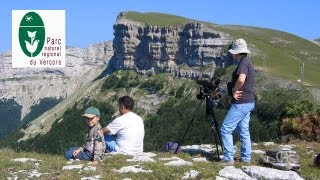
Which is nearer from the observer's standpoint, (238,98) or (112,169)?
(112,169)

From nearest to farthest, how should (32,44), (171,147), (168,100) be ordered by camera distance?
(32,44) < (171,147) < (168,100)

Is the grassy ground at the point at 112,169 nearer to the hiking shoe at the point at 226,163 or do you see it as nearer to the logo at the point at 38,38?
the hiking shoe at the point at 226,163

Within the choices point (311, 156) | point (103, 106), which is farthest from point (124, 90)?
point (311, 156)

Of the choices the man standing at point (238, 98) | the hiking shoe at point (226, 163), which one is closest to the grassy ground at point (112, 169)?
the hiking shoe at point (226, 163)

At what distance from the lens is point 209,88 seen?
13320mm

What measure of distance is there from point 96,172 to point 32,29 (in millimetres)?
3108

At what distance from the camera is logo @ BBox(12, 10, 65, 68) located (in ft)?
35.9

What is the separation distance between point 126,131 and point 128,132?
5 cm

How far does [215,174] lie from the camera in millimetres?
11320

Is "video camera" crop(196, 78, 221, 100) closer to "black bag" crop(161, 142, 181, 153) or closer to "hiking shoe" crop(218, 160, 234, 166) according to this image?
"hiking shoe" crop(218, 160, 234, 166)

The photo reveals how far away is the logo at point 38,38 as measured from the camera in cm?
1093

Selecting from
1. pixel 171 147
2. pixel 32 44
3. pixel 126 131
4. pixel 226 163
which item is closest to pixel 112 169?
pixel 126 131

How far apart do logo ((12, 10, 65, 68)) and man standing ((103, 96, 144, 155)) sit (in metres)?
2.57

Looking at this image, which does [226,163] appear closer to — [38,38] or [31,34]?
[38,38]
